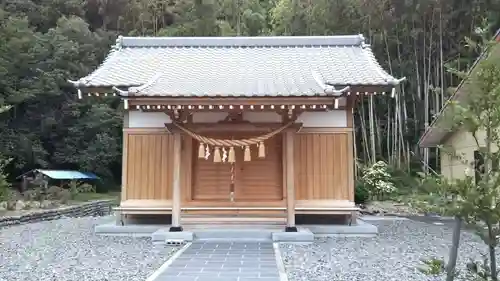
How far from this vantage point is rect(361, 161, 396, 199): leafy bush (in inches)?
584

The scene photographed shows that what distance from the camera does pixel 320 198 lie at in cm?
827

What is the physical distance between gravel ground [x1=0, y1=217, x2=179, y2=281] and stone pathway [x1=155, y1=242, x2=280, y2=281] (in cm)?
29

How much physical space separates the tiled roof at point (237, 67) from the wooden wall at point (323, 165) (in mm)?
1028

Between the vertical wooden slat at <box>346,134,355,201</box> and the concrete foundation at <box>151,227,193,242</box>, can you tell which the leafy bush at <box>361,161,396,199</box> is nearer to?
the vertical wooden slat at <box>346,134,355,201</box>

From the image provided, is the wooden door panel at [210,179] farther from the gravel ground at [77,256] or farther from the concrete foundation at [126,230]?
the gravel ground at [77,256]

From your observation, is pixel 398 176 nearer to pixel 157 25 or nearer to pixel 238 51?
pixel 238 51

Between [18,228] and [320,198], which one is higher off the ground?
[320,198]

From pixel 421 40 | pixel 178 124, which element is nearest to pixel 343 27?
pixel 421 40

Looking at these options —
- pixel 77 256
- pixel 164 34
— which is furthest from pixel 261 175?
pixel 164 34

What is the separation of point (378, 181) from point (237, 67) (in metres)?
7.41

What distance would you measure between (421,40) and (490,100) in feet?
50.7

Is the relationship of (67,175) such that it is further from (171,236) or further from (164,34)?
(171,236)

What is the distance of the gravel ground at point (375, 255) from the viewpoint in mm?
4727

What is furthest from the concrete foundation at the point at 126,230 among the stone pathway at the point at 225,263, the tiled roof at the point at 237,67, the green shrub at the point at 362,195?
the green shrub at the point at 362,195
